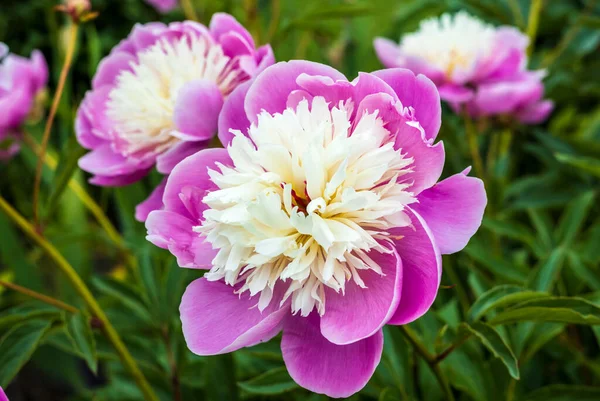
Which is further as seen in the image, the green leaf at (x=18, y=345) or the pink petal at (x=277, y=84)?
the green leaf at (x=18, y=345)

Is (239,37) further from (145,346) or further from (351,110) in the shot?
(145,346)

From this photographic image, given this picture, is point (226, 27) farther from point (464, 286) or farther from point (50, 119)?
point (464, 286)

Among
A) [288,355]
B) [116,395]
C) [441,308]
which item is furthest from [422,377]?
[116,395]

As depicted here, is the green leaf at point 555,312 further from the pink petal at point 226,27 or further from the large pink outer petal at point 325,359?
the pink petal at point 226,27

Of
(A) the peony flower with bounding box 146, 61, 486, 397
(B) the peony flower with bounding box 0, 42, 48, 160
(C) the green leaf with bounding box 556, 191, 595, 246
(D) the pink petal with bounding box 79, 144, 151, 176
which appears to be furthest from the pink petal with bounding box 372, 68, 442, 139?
(B) the peony flower with bounding box 0, 42, 48, 160

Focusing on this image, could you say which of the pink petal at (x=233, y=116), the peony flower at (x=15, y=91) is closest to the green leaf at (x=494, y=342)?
the pink petal at (x=233, y=116)
